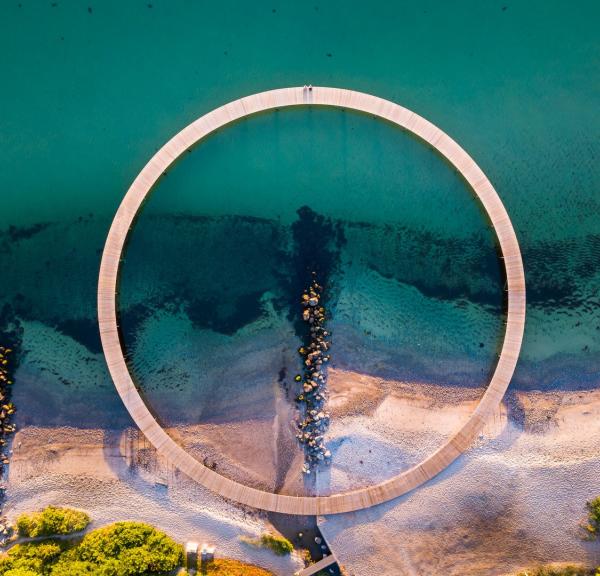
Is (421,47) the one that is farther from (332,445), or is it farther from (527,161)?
(332,445)

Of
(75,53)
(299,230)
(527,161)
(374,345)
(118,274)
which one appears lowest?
(374,345)

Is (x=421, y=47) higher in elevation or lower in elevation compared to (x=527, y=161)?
higher

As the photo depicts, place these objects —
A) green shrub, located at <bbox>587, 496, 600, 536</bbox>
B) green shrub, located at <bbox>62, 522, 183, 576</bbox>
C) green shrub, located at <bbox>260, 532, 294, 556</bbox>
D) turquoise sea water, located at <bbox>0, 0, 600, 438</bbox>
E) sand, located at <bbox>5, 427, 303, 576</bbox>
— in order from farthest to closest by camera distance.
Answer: turquoise sea water, located at <bbox>0, 0, 600, 438</bbox> → sand, located at <bbox>5, 427, 303, 576</bbox> → green shrub, located at <bbox>260, 532, 294, 556</bbox> → green shrub, located at <bbox>587, 496, 600, 536</bbox> → green shrub, located at <bbox>62, 522, 183, 576</bbox>

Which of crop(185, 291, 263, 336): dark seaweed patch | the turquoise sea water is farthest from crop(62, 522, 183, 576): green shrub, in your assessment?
crop(185, 291, 263, 336): dark seaweed patch

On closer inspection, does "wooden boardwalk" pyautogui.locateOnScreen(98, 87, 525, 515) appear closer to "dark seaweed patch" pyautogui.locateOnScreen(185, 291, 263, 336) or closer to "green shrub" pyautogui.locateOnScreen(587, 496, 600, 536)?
"dark seaweed patch" pyautogui.locateOnScreen(185, 291, 263, 336)

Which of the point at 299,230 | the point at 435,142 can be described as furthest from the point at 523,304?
the point at 299,230

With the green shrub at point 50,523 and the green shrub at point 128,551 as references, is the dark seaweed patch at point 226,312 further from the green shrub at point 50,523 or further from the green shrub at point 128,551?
the green shrub at point 50,523

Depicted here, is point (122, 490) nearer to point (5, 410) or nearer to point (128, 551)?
point (128, 551)
